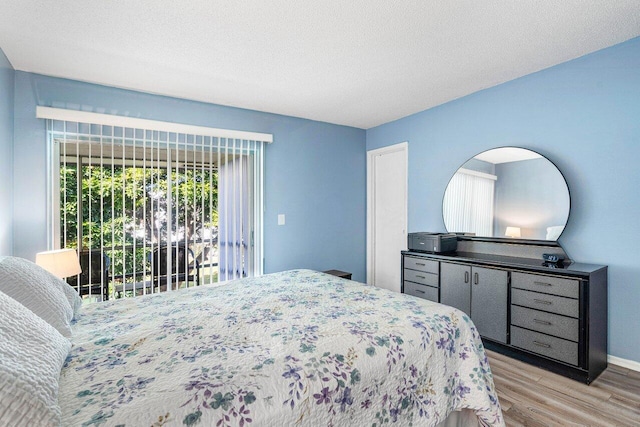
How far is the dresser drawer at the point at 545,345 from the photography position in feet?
7.53

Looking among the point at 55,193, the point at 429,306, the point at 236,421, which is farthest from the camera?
the point at 55,193

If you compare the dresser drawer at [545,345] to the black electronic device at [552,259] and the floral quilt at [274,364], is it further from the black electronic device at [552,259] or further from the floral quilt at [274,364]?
the floral quilt at [274,364]

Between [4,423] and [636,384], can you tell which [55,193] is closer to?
[4,423]

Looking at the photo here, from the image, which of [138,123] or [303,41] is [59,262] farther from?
[303,41]

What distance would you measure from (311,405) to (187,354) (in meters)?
0.53

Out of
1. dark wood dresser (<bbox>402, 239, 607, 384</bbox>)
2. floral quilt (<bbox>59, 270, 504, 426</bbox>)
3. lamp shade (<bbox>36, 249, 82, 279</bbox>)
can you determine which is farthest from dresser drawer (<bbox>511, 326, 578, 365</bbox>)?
lamp shade (<bbox>36, 249, 82, 279</bbox>)

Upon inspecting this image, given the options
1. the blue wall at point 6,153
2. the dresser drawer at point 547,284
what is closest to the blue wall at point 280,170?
the blue wall at point 6,153

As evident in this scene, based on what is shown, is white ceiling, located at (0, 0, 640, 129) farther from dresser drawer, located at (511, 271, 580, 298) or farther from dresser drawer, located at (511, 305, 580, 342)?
dresser drawer, located at (511, 305, 580, 342)

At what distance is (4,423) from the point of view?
710mm

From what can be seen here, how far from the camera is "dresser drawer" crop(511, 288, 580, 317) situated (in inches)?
90.4

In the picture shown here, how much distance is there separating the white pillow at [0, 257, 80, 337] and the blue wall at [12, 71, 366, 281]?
156 cm

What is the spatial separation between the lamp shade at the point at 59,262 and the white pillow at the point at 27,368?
1455 mm

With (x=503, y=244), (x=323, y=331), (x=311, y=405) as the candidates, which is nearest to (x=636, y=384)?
(x=503, y=244)

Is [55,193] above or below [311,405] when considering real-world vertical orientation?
above
